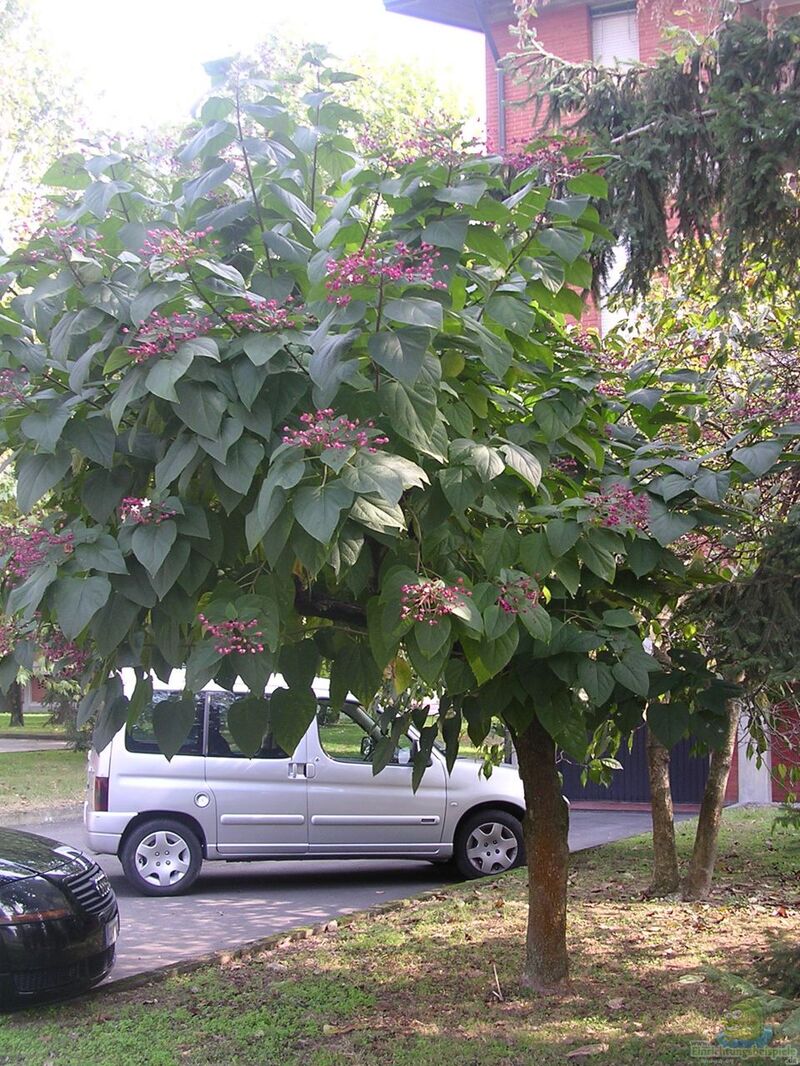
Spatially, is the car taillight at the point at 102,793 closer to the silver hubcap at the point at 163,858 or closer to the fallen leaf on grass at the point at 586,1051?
the silver hubcap at the point at 163,858

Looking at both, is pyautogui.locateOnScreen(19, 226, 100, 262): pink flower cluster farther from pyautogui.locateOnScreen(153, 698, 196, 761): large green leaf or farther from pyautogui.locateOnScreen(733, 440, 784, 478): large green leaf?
pyautogui.locateOnScreen(733, 440, 784, 478): large green leaf

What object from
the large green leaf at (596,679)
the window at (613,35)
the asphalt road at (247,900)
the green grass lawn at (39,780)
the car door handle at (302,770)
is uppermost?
the window at (613,35)

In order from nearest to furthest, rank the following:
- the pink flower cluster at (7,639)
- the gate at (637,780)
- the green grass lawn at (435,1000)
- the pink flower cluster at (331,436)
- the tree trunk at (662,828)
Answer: the pink flower cluster at (331,436), the pink flower cluster at (7,639), the green grass lawn at (435,1000), the tree trunk at (662,828), the gate at (637,780)

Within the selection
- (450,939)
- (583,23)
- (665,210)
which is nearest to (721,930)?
(450,939)

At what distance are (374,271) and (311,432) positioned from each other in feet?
1.68

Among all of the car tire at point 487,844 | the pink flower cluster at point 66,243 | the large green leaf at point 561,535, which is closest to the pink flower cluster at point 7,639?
the pink flower cluster at point 66,243

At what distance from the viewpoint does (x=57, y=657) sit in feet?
12.2

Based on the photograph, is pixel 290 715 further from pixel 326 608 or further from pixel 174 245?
pixel 174 245

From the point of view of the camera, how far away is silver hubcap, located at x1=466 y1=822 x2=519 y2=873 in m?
10.9

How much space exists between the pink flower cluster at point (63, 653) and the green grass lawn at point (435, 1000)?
7.13 ft

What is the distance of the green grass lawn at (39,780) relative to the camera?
16.5m

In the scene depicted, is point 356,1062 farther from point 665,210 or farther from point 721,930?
point 665,210

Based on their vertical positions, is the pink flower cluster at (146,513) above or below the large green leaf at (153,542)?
above

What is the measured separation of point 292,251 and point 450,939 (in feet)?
16.6
